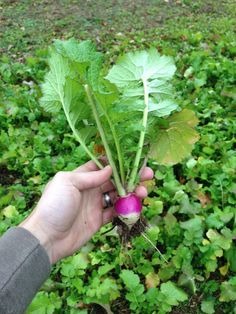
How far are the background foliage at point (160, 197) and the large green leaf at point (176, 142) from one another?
48cm

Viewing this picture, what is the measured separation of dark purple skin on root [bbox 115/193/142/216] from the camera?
243cm

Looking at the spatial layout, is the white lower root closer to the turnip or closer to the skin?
the turnip

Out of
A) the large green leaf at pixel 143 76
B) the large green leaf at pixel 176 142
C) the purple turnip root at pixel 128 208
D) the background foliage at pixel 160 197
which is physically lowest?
the background foliage at pixel 160 197

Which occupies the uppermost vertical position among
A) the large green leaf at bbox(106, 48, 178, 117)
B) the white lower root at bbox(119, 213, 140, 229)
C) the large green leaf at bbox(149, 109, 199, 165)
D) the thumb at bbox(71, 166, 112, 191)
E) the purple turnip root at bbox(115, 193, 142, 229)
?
the large green leaf at bbox(106, 48, 178, 117)

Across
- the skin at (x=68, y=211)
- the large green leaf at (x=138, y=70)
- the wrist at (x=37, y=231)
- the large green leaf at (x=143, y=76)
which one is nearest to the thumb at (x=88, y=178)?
the skin at (x=68, y=211)

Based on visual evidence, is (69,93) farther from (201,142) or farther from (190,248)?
(201,142)

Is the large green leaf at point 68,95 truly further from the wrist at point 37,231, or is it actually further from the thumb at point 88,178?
the wrist at point 37,231

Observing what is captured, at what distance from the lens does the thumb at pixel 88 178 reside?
234cm

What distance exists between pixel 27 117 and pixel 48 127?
1.01 ft

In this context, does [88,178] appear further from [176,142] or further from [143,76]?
[143,76]

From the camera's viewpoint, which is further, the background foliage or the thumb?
the background foliage

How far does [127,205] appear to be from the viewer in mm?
2432

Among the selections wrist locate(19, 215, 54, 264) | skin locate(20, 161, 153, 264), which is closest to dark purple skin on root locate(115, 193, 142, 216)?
skin locate(20, 161, 153, 264)

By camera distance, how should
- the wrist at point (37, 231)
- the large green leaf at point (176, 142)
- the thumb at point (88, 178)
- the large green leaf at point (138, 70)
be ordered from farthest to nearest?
the large green leaf at point (138, 70), the large green leaf at point (176, 142), the thumb at point (88, 178), the wrist at point (37, 231)
